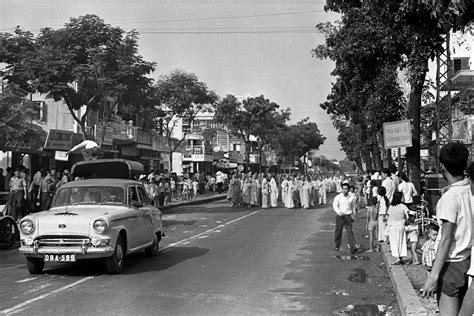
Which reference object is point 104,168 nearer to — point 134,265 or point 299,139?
point 134,265

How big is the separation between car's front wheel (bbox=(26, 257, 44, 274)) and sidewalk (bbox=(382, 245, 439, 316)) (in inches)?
240

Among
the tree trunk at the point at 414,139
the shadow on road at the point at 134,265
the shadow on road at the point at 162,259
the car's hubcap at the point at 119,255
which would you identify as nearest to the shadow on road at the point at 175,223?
the shadow on road at the point at 162,259

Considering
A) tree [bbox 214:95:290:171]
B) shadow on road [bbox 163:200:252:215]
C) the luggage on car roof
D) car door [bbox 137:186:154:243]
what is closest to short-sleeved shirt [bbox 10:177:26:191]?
the luggage on car roof

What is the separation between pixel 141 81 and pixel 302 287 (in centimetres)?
1455

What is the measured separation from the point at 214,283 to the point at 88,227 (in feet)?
7.59

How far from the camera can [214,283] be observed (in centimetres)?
903

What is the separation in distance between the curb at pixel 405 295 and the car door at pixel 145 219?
484 cm

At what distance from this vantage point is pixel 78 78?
65.7ft

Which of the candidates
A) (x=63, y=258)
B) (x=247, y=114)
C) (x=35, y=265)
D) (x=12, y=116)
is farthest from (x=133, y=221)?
(x=247, y=114)

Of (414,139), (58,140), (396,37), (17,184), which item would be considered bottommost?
(17,184)

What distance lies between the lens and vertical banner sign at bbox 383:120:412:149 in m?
14.3

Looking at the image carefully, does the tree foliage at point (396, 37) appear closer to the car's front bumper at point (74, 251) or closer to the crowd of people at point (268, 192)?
the car's front bumper at point (74, 251)

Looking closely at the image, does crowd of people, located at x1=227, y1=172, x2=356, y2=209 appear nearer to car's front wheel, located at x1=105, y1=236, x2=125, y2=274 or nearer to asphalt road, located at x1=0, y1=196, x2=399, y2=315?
asphalt road, located at x1=0, y1=196, x2=399, y2=315

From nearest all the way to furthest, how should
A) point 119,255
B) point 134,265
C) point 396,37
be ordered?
point 119,255 < point 396,37 < point 134,265
